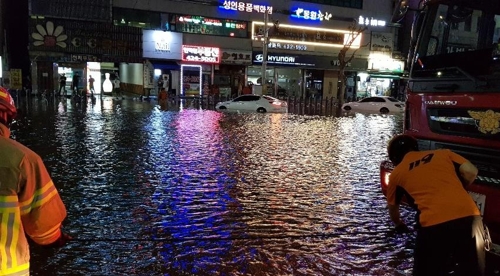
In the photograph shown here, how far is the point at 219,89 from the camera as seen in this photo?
1577 inches

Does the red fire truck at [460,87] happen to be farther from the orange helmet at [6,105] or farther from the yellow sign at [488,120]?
the orange helmet at [6,105]

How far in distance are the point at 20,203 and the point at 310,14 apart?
138 feet

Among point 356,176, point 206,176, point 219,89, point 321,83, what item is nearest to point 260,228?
point 206,176

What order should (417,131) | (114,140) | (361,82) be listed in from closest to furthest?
(417,131) → (114,140) → (361,82)

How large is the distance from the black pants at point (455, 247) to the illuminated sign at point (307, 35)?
37.5 metres

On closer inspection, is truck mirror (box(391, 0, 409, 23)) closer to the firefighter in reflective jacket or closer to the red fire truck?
the red fire truck

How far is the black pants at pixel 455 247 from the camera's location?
304 centimetres

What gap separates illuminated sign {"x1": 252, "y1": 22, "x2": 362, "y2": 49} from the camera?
1604 inches

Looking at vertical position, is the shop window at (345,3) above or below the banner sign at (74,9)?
above

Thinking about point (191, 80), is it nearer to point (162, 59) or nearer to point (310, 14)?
point (162, 59)

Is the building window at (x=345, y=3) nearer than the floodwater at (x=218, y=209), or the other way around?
the floodwater at (x=218, y=209)

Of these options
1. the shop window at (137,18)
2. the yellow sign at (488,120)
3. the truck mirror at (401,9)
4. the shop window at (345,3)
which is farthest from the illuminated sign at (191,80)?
the yellow sign at (488,120)

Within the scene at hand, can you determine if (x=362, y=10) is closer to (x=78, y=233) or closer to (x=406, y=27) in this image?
(x=406, y=27)

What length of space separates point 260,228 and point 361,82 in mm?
43783
